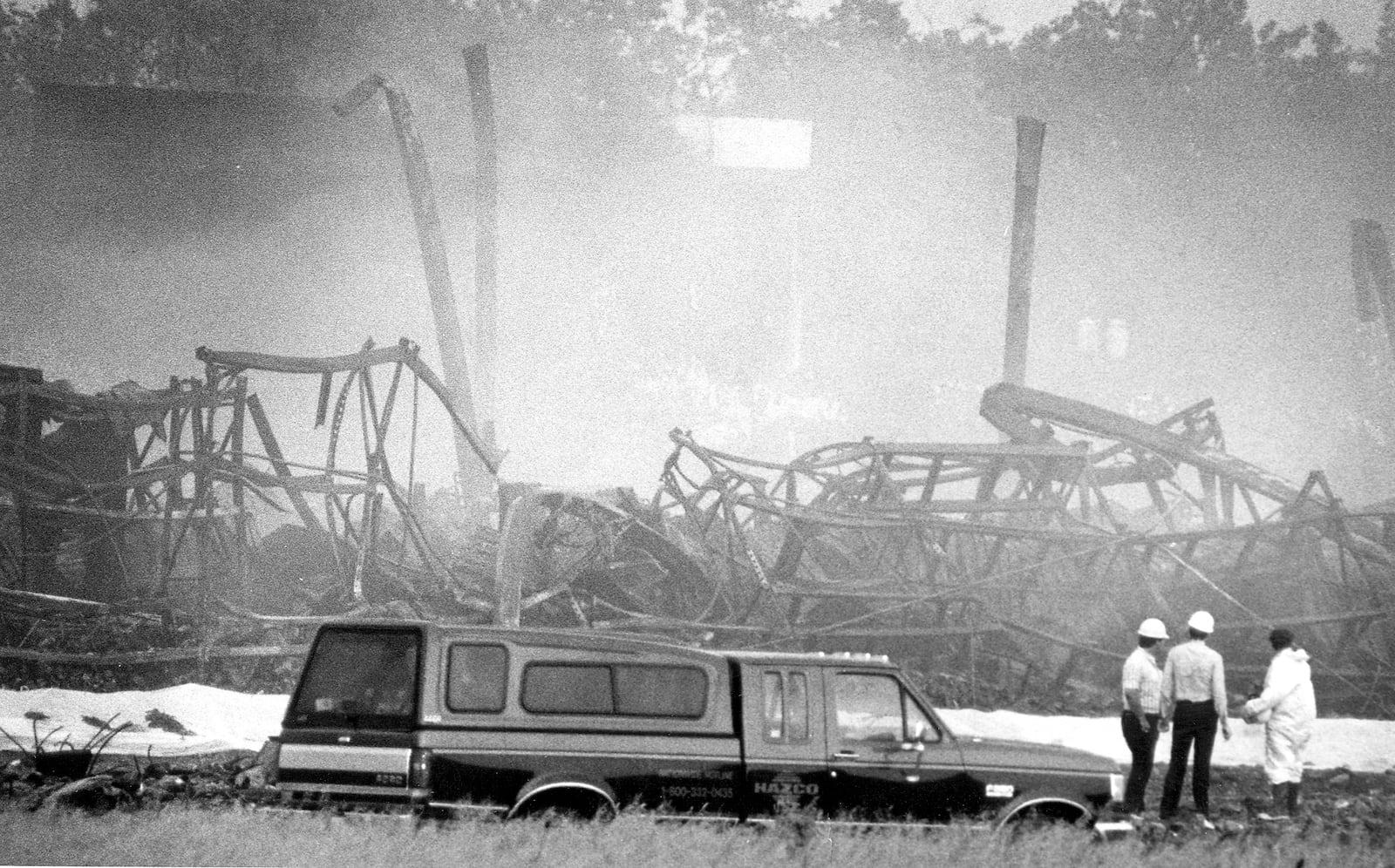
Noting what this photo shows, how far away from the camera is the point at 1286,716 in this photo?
31.2ft

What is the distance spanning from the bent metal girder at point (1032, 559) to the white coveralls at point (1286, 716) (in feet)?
11.1

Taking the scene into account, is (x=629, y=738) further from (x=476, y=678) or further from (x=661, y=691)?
(x=476, y=678)

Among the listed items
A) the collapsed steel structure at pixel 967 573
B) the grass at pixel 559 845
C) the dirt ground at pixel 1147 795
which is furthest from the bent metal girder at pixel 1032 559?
the grass at pixel 559 845

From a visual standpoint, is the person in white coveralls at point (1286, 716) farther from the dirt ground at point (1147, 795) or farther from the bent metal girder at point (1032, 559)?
the bent metal girder at point (1032, 559)

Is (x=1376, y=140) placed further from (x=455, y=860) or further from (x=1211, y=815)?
(x=455, y=860)

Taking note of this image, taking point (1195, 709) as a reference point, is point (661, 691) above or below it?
above

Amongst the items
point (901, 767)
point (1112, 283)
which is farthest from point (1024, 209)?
point (901, 767)

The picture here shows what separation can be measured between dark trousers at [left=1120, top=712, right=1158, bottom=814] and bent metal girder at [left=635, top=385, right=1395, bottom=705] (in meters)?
3.55

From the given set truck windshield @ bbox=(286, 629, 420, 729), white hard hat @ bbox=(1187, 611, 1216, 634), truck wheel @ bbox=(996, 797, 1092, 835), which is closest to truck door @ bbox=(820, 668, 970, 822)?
truck wheel @ bbox=(996, 797, 1092, 835)

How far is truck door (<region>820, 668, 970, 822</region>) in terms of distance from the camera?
7.72 meters

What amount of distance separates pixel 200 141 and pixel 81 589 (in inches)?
218

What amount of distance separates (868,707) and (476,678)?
207cm

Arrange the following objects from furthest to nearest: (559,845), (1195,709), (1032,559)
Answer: (1032,559) → (1195,709) → (559,845)

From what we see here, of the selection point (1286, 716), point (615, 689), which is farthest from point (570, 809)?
point (1286, 716)
